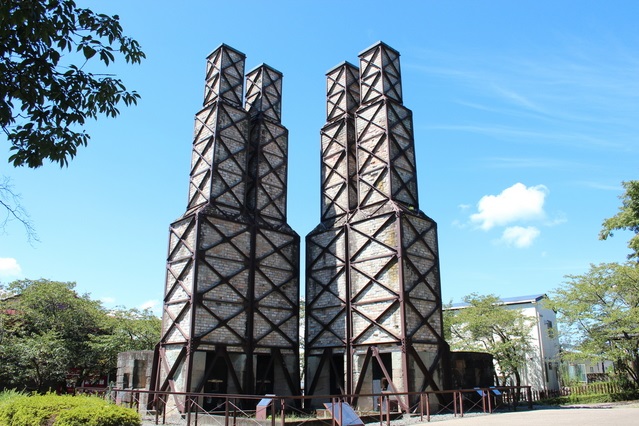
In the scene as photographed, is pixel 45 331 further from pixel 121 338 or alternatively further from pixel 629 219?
pixel 629 219

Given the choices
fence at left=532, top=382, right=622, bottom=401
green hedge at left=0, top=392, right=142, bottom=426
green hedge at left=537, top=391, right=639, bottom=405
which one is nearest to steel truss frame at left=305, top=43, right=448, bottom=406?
green hedge at left=537, top=391, right=639, bottom=405

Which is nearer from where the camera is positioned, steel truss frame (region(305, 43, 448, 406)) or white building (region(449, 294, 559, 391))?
steel truss frame (region(305, 43, 448, 406))

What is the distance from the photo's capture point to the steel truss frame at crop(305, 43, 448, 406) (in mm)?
20469

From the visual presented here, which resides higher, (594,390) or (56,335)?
(56,335)

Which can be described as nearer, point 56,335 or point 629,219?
point 629,219

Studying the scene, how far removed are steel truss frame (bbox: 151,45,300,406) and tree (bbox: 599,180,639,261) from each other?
17.2 meters

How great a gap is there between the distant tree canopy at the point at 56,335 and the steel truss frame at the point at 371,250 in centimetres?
1463

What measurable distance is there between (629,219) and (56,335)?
3396cm

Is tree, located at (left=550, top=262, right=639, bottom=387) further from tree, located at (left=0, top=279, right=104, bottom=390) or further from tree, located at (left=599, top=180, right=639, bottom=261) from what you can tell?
tree, located at (left=0, top=279, right=104, bottom=390)

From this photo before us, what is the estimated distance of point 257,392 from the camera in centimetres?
2141

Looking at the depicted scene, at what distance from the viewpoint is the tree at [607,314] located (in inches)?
961

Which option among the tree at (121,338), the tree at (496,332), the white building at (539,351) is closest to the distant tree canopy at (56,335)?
the tree at (121,338)

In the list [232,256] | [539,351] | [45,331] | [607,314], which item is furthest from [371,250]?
[45,331]

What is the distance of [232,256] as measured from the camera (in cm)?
2178
